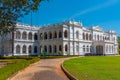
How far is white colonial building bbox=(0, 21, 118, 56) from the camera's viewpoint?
63906 millimetres

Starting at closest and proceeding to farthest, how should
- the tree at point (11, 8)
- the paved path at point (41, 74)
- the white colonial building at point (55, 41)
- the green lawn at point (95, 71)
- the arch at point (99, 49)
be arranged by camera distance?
1. the green lawn at point (95, 71)
2. the paved path at point (41, 74)
3. the tree at point (11, 8)
4. the white colonial building at point (55, 41)
5. the arch at point (99, 49)

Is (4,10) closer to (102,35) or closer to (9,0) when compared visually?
(9,0)

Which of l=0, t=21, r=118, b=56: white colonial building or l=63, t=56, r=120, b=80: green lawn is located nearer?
l=63, t=56, r=120, b=80: green lawn

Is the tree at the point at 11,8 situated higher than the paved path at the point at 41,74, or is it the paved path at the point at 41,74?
the tree at the point at 11,8

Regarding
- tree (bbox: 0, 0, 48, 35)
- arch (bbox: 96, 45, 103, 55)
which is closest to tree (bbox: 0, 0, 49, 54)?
tree (bbox: 0, 0, 48, 35)

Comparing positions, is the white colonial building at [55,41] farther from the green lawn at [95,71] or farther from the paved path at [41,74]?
the paved path at [41,74]

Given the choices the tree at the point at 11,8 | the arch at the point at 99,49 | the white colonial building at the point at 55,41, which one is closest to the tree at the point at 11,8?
the tree at the point at 11,8

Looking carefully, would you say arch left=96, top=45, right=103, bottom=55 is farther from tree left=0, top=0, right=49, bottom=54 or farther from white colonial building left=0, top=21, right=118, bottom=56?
tree left=0, top=0, right=49, bottom=54

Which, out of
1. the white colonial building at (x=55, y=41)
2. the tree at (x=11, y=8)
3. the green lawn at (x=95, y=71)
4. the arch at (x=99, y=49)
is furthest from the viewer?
the arch at (x=99, y=49)

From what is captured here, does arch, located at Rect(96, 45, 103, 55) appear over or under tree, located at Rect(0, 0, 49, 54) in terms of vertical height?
under

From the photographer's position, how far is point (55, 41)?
64562 millimetres

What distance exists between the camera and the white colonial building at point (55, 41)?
2516 inches

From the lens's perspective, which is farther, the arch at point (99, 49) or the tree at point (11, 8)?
the arch at point (99, 49)

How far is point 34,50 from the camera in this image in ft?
230
